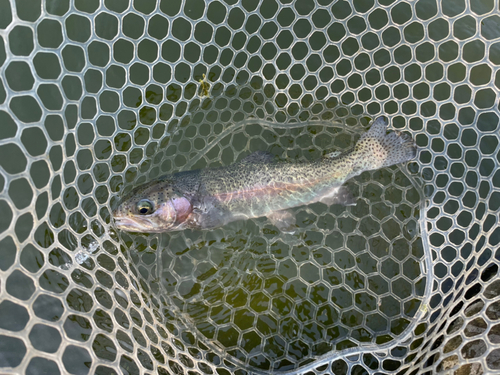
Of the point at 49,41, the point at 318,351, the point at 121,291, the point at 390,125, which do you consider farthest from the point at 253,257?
the point at 49,41

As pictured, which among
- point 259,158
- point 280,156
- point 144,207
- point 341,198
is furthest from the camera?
point 280,156

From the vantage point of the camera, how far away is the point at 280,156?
17.3 feet

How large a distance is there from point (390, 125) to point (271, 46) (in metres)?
2.20

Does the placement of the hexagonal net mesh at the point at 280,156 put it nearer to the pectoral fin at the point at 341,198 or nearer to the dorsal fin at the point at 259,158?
the pectoral fin at the point at 341,198

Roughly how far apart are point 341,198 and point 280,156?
46.3 inches

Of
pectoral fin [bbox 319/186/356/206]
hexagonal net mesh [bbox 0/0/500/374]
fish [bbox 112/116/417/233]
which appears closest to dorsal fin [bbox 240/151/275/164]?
fish [bbox 112/116/417/233]

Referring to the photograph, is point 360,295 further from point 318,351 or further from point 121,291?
point 121,291

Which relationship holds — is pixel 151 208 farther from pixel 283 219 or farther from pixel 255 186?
pixel 283 219

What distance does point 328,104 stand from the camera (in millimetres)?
5367

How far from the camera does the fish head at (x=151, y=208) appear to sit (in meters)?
4.16

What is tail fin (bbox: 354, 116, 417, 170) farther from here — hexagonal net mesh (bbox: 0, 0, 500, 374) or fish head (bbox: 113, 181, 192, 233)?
fish head (bbox: 113, 181, 192, 233)

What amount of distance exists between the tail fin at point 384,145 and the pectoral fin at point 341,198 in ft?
1.37

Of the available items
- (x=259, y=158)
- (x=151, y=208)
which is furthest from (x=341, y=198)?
(x=151, y=208)

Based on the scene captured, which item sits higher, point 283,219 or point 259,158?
point 259,158
